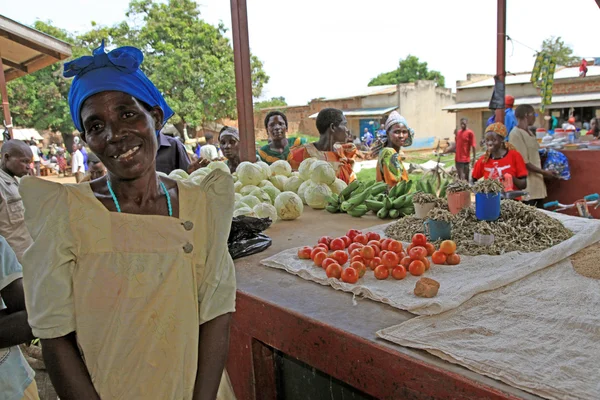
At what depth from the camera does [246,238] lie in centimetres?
273

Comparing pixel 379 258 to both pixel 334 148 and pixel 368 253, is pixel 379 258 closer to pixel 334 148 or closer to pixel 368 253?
pixel 368 253

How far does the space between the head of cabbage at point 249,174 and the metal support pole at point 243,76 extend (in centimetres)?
120

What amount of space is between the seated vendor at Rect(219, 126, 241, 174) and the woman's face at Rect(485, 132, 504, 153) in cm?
282

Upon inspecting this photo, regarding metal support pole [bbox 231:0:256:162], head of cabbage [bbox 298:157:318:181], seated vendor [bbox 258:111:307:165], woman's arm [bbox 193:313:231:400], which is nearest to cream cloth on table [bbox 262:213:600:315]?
woman's arm [bbox 193:313:231:400]

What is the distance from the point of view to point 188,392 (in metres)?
1.39

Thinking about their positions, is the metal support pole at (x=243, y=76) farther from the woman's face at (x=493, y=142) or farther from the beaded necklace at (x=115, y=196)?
the beaded necklace at (x=115, y=196)

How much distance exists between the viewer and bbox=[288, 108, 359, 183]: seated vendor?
181 inches

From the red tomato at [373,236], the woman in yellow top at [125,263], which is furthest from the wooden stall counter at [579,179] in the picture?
the woman in yellow top at [125,263]

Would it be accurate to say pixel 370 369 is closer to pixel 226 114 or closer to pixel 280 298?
pixel 280 298

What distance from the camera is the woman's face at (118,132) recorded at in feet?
4.36

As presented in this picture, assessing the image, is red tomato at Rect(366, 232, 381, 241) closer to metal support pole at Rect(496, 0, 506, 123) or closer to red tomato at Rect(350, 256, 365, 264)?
red tomato at Rect(350, 256, 365, 264)

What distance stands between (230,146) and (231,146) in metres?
0.01

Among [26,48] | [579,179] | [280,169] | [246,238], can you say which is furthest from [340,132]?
[26,48]

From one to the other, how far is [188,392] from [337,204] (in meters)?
2.41
